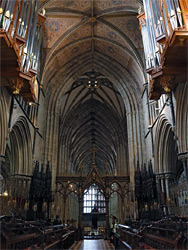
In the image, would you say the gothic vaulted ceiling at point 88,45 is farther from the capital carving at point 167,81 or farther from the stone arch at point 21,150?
the capital carving at point 167,81

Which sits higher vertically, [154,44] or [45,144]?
[154,44]

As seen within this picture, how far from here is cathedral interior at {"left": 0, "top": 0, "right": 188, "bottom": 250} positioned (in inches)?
309

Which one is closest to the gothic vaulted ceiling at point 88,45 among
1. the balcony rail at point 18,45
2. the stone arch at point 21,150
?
the stone arch at point 21,150

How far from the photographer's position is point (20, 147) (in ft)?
44.9

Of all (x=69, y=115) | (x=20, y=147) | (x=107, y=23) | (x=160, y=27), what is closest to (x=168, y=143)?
(x=160, y=27)

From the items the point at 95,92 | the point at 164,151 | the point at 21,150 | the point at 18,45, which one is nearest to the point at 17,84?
the point at 18,45

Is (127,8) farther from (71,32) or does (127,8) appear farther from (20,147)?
(20,147)

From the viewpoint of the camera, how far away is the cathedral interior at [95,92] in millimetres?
7844

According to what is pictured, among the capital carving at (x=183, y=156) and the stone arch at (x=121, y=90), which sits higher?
the stone arch at (x=121, y=90)

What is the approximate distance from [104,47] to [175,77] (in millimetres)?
10898

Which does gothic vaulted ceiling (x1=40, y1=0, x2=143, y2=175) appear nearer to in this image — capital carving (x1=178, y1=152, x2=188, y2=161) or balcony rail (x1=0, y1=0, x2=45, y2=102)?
balcony rail (x1=0, y1=0, x2=45, y2=102)

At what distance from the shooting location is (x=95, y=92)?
25094mm

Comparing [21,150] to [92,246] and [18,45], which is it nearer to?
[92,246]

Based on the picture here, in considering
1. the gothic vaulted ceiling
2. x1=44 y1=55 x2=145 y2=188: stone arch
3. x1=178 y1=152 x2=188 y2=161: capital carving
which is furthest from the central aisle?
the gothic vaulted ceiling
